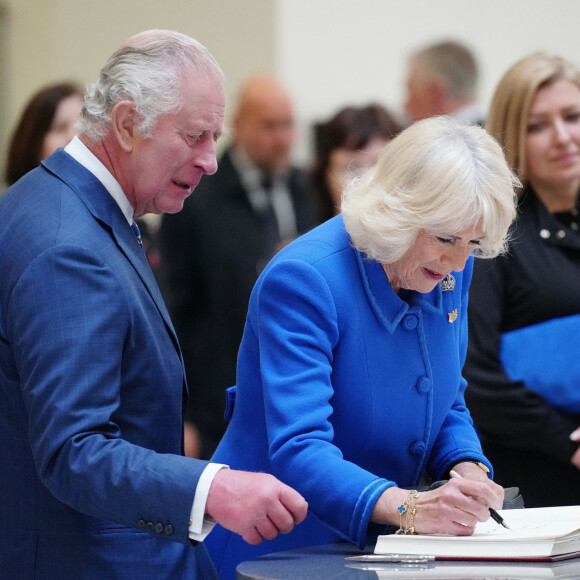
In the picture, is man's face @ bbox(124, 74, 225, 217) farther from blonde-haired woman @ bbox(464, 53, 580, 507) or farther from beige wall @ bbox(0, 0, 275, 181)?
beige wall @ bbox(0, 0, 275, 181)

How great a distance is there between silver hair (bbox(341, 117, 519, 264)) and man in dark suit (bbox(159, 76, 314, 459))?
2.29 m

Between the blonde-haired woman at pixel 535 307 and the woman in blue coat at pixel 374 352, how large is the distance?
0.56m

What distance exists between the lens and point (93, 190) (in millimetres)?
1913

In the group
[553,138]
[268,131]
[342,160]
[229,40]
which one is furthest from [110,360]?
[229,40]

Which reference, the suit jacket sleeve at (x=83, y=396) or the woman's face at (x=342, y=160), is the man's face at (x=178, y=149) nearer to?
the suit jacket sleeve at (x=83, y=396)

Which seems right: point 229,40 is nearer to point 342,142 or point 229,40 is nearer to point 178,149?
point 342,142

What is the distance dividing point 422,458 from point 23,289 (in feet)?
2.81

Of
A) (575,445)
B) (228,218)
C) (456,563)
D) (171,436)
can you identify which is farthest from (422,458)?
(228,218)

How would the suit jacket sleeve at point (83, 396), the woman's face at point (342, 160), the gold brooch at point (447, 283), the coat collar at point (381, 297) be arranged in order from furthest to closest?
the woman's face at point (342, 160), the gold brooch at point (447, 283), the coat collar at point (381, 297), the suit jacket sleeve at point (83, 396)

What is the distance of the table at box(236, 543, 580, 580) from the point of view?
1.67 m

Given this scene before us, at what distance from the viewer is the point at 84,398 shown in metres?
1.68

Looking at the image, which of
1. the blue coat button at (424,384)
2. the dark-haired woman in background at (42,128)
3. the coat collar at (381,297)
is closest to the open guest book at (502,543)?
the blue coat button at (424,384)

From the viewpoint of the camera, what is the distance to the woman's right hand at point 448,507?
1.82 m

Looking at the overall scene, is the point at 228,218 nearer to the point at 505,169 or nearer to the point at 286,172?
the point at 286,172
